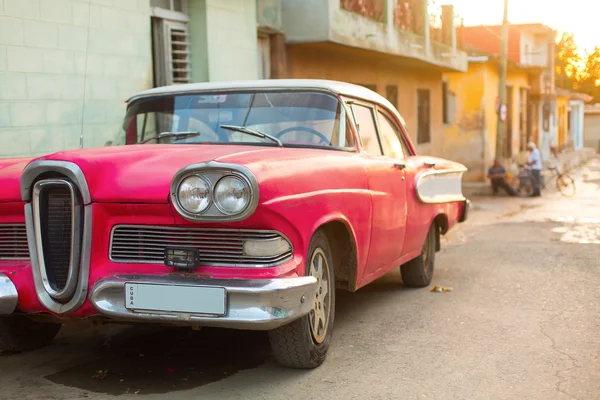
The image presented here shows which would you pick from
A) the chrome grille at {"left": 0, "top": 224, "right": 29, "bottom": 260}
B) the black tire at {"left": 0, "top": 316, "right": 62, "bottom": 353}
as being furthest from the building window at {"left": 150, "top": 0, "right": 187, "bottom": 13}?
the chrome grille at {"left": 0, "top": 224, "right": 29, "bottom": 260}

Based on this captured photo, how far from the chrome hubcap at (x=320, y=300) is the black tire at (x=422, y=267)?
2522 millimetres

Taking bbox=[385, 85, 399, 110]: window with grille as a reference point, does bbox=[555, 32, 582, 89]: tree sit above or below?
above

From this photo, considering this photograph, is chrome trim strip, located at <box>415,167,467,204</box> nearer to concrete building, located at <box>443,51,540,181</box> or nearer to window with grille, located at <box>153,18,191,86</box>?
window with grille, located at <box>153,18,191,86</box>

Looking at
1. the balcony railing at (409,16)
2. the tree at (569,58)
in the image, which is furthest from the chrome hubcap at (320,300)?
the tree at (569,58)

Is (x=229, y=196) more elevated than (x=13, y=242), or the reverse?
(x=229, y=196)

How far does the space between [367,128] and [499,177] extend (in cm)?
1722

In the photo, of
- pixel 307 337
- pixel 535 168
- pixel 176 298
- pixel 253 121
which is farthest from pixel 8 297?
pixel 535 168

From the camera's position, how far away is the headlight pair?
13.2ft

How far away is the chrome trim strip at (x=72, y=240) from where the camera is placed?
424 cm

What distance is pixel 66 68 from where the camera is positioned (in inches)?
348

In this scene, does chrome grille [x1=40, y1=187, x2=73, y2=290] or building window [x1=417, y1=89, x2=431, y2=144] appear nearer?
chrome grille [x1=40, y1=187, x2=73, y2=290]

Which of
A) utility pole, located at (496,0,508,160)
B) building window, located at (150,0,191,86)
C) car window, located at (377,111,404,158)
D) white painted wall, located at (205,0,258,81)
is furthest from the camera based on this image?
utility pole, located at (496,0,508,160)

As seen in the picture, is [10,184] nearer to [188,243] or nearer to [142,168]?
[142,168]

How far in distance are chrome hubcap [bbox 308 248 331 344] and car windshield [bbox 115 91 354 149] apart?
0.89 meters
